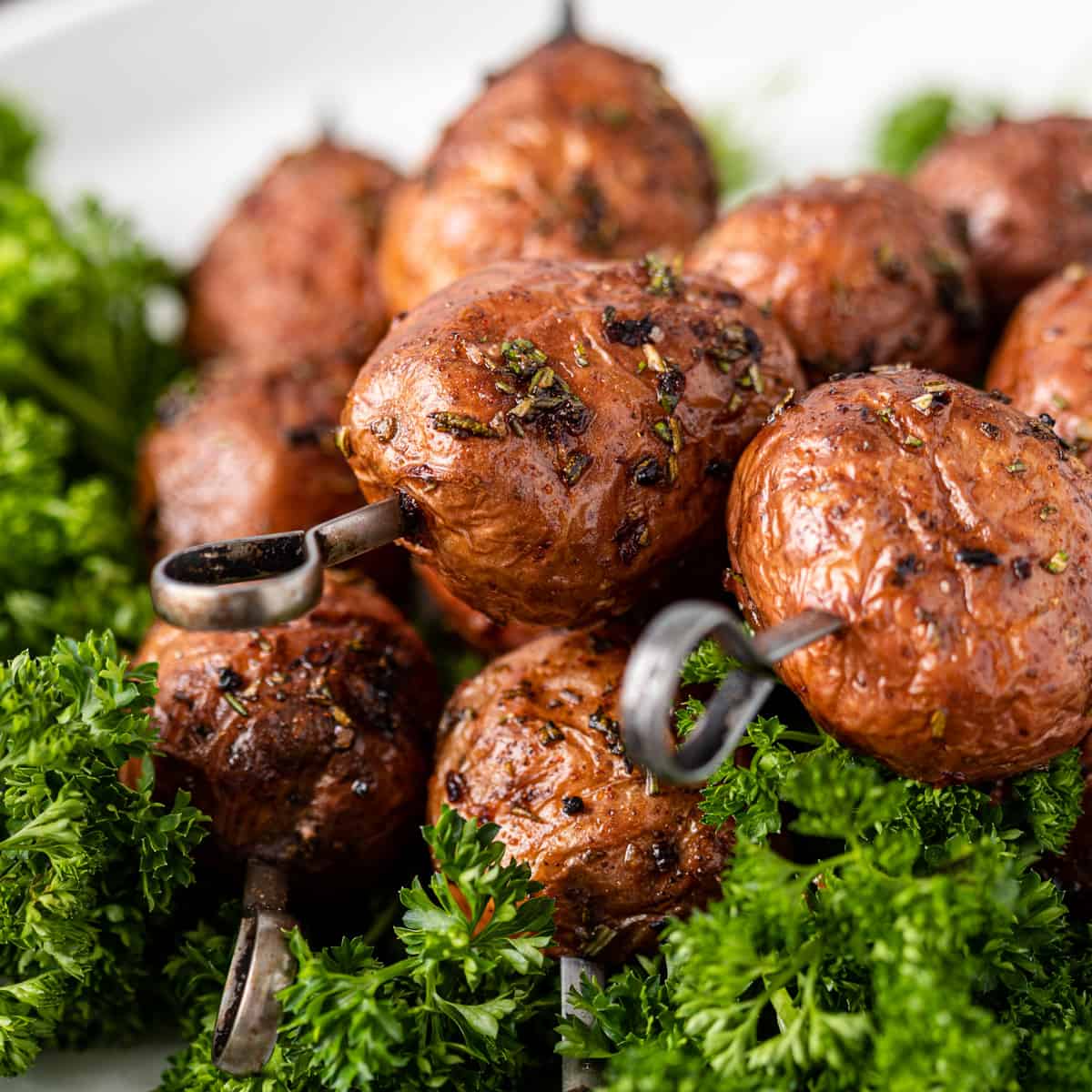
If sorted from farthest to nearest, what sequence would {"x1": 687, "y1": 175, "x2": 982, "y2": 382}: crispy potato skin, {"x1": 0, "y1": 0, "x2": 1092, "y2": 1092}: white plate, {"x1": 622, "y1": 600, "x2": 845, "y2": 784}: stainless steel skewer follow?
{"x1": 0, "y1": 0, "x2": 1092, "y2": 1092}: white plate → {"x1": 687, "y1": 175, "x2": 982, "y2": 382}: crispy potato skin → {"x1": 622, "y1": 600, "x2": 845, "y2": 784}: stainless steel skewer

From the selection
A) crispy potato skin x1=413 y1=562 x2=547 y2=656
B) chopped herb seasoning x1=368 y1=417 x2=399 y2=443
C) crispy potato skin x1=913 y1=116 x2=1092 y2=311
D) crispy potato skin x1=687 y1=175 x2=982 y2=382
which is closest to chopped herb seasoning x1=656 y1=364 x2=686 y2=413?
chopped herb seasoning x1=368 y1=417 x2=399 y2=443

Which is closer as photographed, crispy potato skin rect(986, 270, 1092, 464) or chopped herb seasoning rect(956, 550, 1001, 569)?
chopped herb seasoning rect(956, 550, 1001, 569)

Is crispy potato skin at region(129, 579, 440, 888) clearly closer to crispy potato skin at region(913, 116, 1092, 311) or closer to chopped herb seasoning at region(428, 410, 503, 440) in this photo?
chopped herb seasoning at region(428, 410, 503, 440)

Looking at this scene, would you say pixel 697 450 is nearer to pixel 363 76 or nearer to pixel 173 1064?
pixel 173 1064

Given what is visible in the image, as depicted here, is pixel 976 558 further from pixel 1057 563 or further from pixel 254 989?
pixel 254 989

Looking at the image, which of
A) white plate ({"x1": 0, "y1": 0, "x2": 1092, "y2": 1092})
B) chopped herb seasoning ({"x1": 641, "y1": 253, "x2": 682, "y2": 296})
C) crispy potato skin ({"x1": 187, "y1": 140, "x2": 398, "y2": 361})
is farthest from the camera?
white plate ({"x1": 0, "y1": 0, "x2": 1092, "y2": 1092})

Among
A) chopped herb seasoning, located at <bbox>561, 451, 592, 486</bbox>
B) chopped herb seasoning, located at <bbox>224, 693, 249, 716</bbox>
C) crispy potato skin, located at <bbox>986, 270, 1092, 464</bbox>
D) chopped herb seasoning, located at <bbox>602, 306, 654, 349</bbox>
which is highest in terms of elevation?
chopped herb seasoning, located at <bbox>602, 306, 654, 349</bbox>
